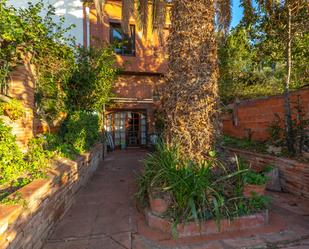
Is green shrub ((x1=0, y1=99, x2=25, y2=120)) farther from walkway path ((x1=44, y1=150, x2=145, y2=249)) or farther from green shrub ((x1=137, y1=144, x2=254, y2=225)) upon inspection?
green shrub ((x1=137, y1=144, x2=254, y2=225))

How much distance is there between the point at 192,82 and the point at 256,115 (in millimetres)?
4654

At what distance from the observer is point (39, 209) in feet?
10.4

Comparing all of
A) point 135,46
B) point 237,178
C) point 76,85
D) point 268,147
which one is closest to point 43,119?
point 76,85

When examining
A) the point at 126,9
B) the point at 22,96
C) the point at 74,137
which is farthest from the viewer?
the point at 74,137

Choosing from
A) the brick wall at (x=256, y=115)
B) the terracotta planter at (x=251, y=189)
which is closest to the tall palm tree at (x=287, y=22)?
the brick wall at (x=256, y=115)

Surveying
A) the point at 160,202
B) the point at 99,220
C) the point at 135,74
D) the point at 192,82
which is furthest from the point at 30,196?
the point at 135,74

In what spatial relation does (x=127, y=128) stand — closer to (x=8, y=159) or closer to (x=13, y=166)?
(x=13, y=166)

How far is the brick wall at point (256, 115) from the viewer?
6693mm

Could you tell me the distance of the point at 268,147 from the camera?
6.85 m

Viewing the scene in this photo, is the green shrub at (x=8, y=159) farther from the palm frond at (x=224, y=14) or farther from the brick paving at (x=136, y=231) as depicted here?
the palm frond at (x=224, y=14)

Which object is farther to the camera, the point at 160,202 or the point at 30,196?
the point at 160,202

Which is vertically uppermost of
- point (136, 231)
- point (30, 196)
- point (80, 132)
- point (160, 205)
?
point (80, 132)

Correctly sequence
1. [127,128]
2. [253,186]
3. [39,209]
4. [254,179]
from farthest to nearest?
[127,128], [254,179], [253,186], [39,209]

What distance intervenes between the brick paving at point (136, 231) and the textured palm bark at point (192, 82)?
4.52 ft
